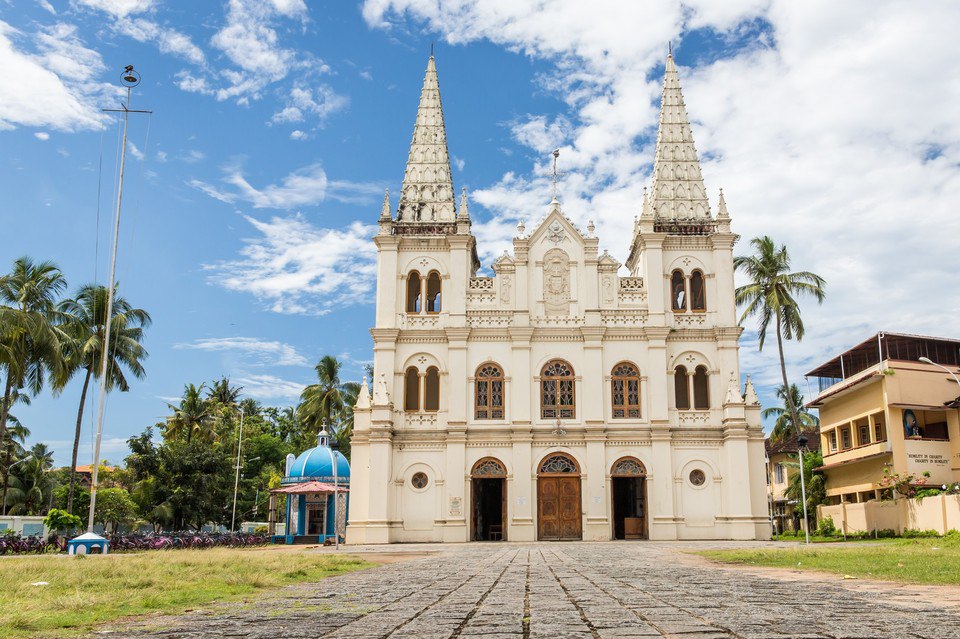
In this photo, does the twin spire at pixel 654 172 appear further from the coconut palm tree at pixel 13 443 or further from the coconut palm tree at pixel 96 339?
the coconut palm tree at pixel 13 443

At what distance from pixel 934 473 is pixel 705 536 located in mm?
9550

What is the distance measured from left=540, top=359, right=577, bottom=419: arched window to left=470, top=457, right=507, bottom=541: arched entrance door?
3.09 m

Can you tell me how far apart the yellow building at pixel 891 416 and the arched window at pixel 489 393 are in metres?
15.6

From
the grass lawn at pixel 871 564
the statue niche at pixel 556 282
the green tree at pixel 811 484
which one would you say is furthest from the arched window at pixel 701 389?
the grass lawn at pixel 871 564

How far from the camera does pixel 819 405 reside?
42.2 m

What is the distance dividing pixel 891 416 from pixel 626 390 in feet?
34.7

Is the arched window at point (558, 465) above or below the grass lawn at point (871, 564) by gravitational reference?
above

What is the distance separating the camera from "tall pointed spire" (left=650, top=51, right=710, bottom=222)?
37.9 metres

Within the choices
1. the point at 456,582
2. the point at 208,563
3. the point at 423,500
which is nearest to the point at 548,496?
the point at 423,500

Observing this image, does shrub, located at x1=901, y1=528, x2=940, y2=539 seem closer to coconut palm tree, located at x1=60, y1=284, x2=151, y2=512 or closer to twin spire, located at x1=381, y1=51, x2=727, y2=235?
twin spire, located at x1=381, y1=51, x2=727, y2=235

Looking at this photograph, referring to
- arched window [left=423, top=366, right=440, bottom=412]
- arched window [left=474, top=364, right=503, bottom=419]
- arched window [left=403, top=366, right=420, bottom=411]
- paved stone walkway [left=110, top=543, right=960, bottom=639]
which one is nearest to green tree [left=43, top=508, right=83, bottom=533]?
arched window [left=403, top=366, right=420, bottom=411]

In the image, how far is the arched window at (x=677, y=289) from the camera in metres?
37.2

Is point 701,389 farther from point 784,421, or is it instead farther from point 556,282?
point 784,421

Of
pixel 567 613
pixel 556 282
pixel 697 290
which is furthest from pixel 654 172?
pixel 567 613
